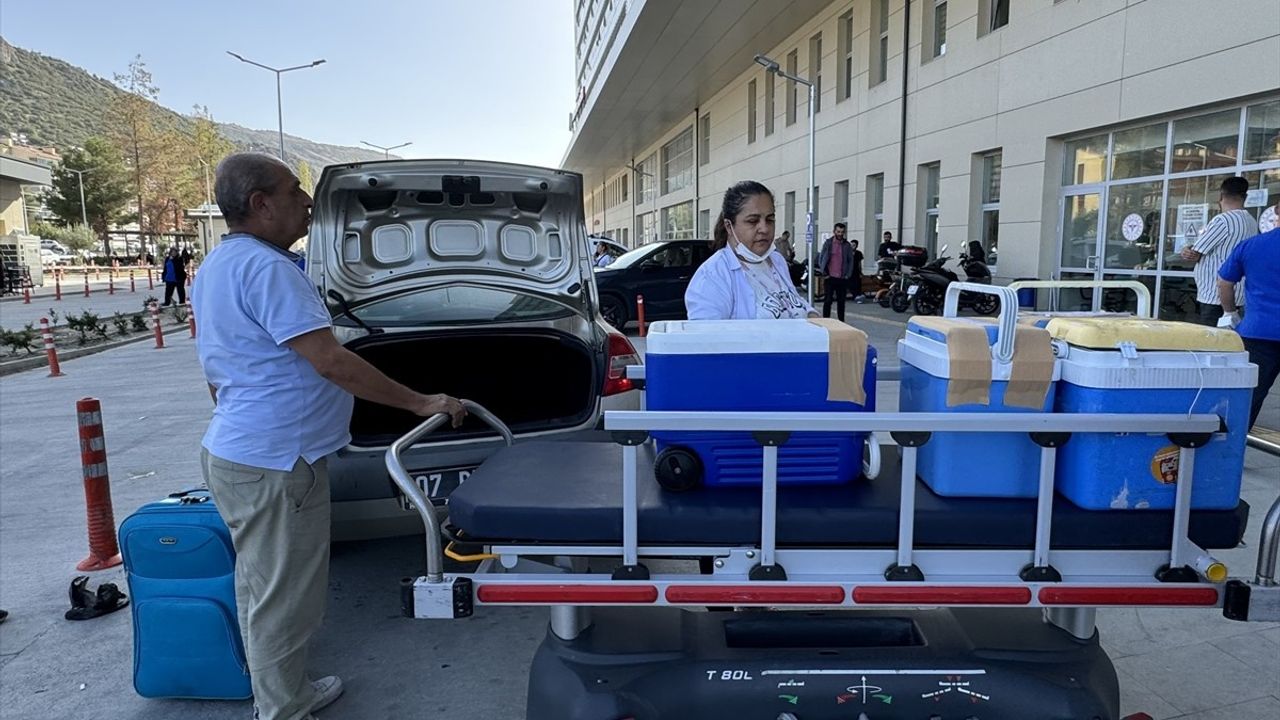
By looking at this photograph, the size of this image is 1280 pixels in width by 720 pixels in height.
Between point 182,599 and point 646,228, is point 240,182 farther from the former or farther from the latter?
point 646,228

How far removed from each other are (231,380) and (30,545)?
3074 mm

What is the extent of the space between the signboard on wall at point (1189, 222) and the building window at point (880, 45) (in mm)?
8744

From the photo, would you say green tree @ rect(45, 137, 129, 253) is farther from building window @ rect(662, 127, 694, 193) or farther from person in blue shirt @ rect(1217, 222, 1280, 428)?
person in blue shirt @ rect(1217, 222, 1280, 428)

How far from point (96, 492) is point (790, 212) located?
2116 centimetres

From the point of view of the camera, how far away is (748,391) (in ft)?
6.29

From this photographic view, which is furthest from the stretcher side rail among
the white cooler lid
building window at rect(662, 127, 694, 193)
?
building window at rect(662, 127, 694, 193)

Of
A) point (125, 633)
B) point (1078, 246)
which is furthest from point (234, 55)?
point (125, 633)

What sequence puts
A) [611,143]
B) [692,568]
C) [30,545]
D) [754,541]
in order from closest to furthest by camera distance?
[754,541] < [692,568] < [30,545] < [611,143]

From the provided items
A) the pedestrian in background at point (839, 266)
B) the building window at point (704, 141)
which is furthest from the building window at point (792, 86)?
the pedestrian in background at point (839, 266)

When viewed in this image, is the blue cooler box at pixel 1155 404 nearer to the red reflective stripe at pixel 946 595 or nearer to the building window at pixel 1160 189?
Answer: the red reflective stripe at pixel 946 595

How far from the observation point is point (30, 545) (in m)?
4.24

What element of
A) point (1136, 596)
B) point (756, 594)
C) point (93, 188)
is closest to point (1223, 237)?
point (1136, 596)

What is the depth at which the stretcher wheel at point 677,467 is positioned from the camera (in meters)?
1.85

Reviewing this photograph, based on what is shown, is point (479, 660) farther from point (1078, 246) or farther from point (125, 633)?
point (1078, 246)
